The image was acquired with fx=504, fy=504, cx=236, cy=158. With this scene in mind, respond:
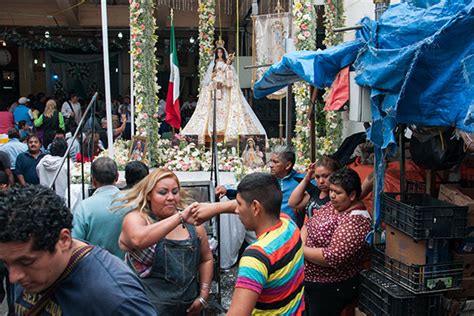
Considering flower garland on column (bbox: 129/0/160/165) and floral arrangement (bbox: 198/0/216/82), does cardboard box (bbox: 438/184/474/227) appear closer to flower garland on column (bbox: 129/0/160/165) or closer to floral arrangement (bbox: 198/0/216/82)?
flower garland on column (bbox: 129/0/160/165)

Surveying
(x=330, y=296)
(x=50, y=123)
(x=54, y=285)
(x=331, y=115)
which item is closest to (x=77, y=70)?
(x=50, y=123)

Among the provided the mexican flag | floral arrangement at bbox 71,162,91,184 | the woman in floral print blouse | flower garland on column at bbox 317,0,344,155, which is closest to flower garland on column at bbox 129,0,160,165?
the mexican flag

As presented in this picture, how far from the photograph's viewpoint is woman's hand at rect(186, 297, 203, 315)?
3.26 m

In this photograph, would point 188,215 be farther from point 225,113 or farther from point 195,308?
point 225,113

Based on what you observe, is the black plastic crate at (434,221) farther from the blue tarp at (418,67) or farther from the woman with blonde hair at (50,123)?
the woman with blonde hair at (50,123)

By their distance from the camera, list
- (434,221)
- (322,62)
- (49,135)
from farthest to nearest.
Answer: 1. (49,135)
2. (322,62)
3. (434,221)

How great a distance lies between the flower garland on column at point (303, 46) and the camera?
884 cm

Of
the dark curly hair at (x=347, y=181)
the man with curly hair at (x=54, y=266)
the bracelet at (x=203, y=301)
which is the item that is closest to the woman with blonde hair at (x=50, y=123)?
the dark curly hair at (x=347, y=181)

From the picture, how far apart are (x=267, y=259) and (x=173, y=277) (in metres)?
0.95

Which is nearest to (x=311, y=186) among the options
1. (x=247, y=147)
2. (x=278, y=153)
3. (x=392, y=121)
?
(x=278, y=153)

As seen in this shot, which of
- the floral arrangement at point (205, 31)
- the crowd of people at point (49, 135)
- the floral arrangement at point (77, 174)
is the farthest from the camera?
the floral arrangement at point (205, 31)

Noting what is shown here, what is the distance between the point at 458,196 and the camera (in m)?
3.88

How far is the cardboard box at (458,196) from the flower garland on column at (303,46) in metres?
4.77

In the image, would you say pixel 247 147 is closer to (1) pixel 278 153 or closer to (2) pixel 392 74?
(1) pixel 278 153
